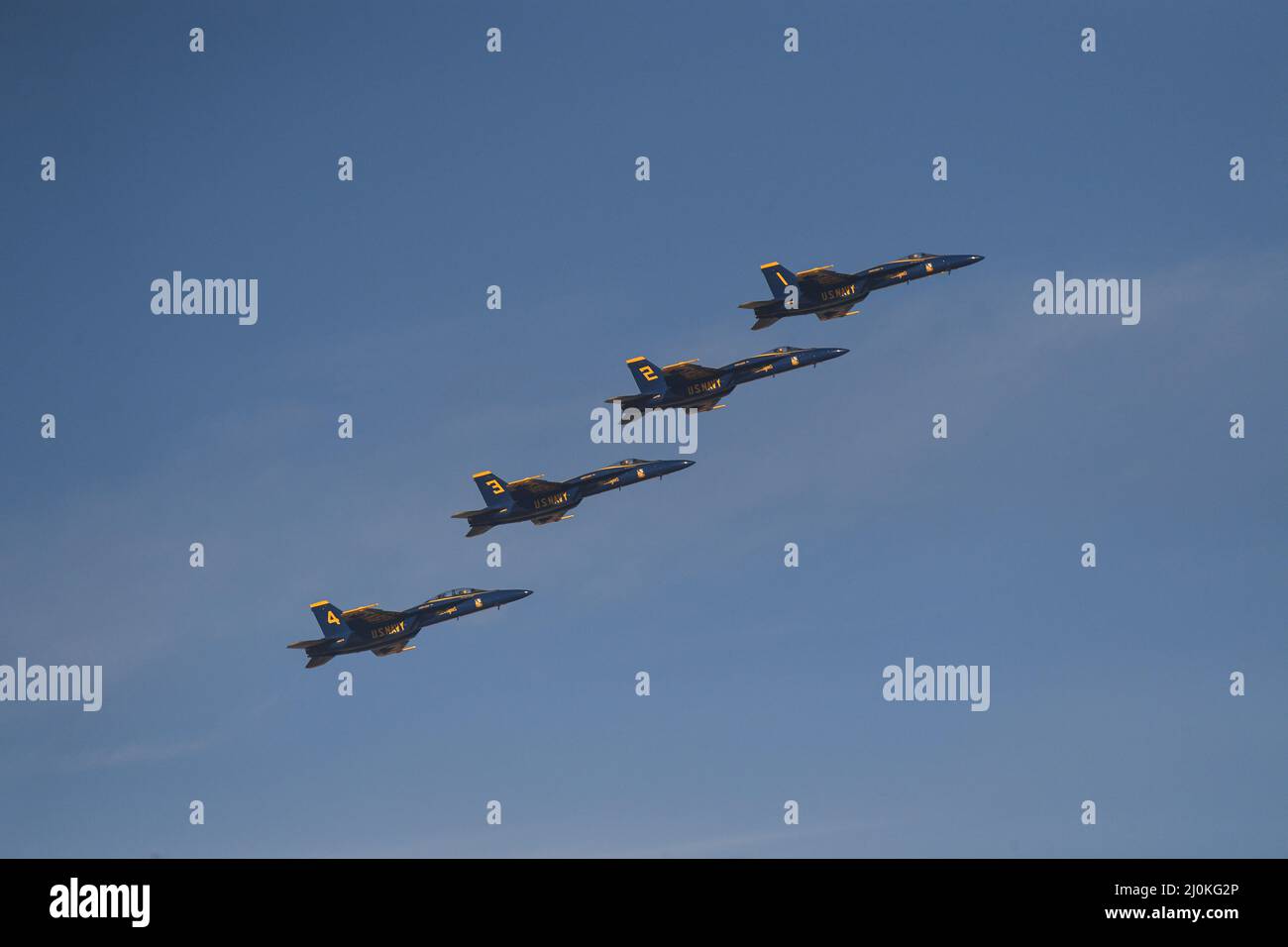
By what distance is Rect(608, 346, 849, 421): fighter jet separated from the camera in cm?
16688

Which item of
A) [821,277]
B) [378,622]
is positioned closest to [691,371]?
[821,277]

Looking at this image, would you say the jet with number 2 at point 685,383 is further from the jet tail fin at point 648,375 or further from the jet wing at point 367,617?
the jet wing at point 367,617

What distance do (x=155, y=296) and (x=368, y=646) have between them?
1285 inches

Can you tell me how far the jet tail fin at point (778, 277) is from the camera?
168375 millimetres

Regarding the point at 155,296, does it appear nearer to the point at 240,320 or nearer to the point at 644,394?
the point at 240,320

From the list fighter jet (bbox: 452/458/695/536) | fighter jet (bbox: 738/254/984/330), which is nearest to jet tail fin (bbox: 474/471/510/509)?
fighter jet (bbox: 452/458/695/536)

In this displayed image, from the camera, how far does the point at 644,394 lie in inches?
6580

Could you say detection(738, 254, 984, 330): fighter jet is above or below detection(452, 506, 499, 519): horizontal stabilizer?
above

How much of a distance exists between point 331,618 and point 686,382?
110 feet

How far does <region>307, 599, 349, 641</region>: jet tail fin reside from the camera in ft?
560

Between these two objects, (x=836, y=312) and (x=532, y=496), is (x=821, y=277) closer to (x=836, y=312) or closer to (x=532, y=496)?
(x=836, y=312)

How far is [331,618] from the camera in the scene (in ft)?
560

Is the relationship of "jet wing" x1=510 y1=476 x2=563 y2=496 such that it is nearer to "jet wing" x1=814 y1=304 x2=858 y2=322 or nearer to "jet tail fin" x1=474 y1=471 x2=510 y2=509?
"jet tail fin" x1=474 y1=471 x2=510 y2=509
